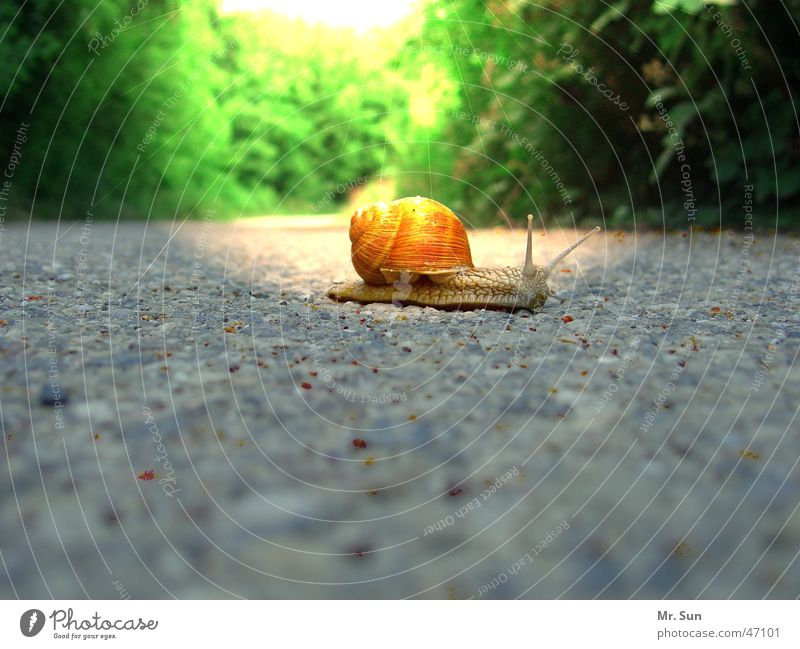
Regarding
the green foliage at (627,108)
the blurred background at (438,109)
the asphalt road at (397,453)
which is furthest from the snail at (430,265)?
the green foliage at (627,108)

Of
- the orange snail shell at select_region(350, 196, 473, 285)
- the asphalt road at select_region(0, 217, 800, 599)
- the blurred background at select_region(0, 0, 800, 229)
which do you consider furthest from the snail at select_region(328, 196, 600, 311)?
the blurred background at select_region(0, 0, 800, 229)

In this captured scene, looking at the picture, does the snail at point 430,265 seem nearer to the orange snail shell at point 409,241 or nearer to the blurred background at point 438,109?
the orange snail shell at point 409,241

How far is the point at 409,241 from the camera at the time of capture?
214 inches

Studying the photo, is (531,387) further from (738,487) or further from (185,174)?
(185,174)

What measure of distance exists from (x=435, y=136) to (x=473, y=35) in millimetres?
3807

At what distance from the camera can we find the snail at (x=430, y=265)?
5258 millimetres

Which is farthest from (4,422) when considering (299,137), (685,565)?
(299,137)

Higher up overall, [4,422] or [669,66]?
[669,66]

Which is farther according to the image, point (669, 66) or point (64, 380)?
point (669, 66)

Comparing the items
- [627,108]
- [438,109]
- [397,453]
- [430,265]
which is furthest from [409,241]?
[438,109]

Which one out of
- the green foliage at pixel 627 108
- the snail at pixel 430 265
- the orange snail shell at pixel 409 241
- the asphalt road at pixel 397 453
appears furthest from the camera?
the green foliage at pixel 627 108

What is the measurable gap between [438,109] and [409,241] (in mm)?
10467

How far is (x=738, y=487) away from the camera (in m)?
2.74

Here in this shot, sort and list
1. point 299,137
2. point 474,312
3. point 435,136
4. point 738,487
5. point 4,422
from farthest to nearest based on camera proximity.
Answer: point 299,137 → point 435,136 → point 474,312 → point 4,422 → point 738,487
